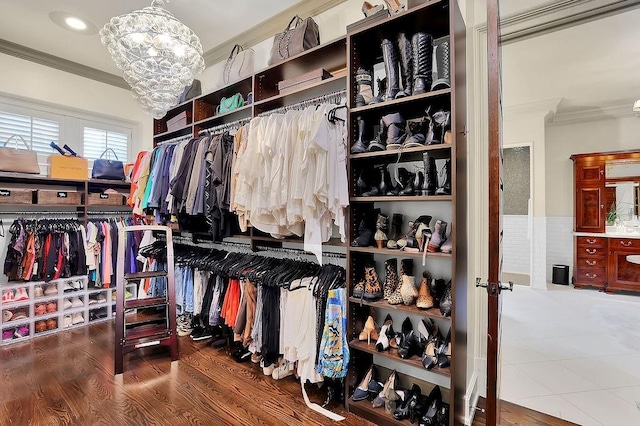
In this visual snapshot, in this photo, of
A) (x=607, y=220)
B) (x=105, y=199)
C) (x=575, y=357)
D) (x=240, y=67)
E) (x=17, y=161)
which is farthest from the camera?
(x=607, y=220)

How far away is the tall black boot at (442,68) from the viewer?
1.52 m

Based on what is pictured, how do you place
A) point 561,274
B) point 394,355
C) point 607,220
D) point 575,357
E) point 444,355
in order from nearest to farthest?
point 444,355 < point 394,355 < point 575,357 < point 607,220 < point 561,274

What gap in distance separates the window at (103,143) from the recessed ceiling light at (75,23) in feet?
4.22

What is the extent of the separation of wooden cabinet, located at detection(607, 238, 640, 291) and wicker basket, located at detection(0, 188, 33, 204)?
7522 millimetres

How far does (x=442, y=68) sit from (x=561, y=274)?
5.03 meters

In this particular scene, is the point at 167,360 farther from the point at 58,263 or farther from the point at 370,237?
the point at 370,237

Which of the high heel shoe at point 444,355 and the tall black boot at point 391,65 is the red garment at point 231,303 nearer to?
the high heel shoe at point 444,355

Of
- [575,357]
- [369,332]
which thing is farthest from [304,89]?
[575,357]

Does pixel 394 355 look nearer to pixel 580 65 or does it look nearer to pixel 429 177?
pixel 429 177

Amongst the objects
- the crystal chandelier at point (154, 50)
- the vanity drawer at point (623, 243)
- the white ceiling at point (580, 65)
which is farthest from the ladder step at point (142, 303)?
the vanity drawer at point (623, 243)

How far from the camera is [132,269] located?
134 inches

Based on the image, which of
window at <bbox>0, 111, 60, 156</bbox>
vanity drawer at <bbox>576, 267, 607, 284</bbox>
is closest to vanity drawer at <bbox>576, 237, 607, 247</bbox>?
vanity drawer at <bbox>576, 267, 607, 284</bbox>

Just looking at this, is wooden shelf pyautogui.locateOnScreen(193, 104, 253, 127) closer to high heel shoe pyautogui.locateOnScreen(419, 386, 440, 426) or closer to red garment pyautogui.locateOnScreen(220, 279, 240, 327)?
red garment pyautogui.locateOnScreen(220, 279, 240, 327)

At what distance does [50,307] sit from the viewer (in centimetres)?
297
